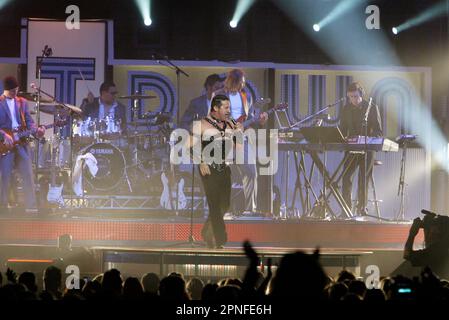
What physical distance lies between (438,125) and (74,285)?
9166mm

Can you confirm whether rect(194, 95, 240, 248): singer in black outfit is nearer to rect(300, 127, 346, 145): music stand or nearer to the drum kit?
rect(300, 127, 346, 145): music stand

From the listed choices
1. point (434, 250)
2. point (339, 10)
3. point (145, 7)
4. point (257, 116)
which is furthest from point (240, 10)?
point (434, 250)

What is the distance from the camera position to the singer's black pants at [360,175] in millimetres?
12664

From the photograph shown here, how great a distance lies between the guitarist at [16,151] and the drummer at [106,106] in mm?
1532

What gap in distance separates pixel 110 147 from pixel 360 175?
4287 mm

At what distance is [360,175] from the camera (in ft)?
42.0

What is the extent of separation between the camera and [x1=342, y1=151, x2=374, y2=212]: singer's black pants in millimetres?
12664

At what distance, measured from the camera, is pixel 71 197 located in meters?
12.9

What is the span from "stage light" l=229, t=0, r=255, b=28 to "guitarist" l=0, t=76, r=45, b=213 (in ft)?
13.4

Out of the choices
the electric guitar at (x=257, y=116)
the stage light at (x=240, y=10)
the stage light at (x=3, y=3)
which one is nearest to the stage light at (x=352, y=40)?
the stage light at (x=240, y=10)

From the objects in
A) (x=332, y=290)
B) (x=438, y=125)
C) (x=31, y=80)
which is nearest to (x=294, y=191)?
(x=438, y=125)

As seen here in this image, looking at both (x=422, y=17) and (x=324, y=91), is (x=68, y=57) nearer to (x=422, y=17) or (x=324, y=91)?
(x=324, y=91)

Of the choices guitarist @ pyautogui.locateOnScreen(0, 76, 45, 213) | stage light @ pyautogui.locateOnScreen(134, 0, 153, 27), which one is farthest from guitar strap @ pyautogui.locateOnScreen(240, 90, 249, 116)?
guitarist @ pyautogui.locateOnScreen(0, 76, 45, 213)

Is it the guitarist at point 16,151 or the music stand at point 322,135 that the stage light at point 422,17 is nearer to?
the music stand at point 322,135
